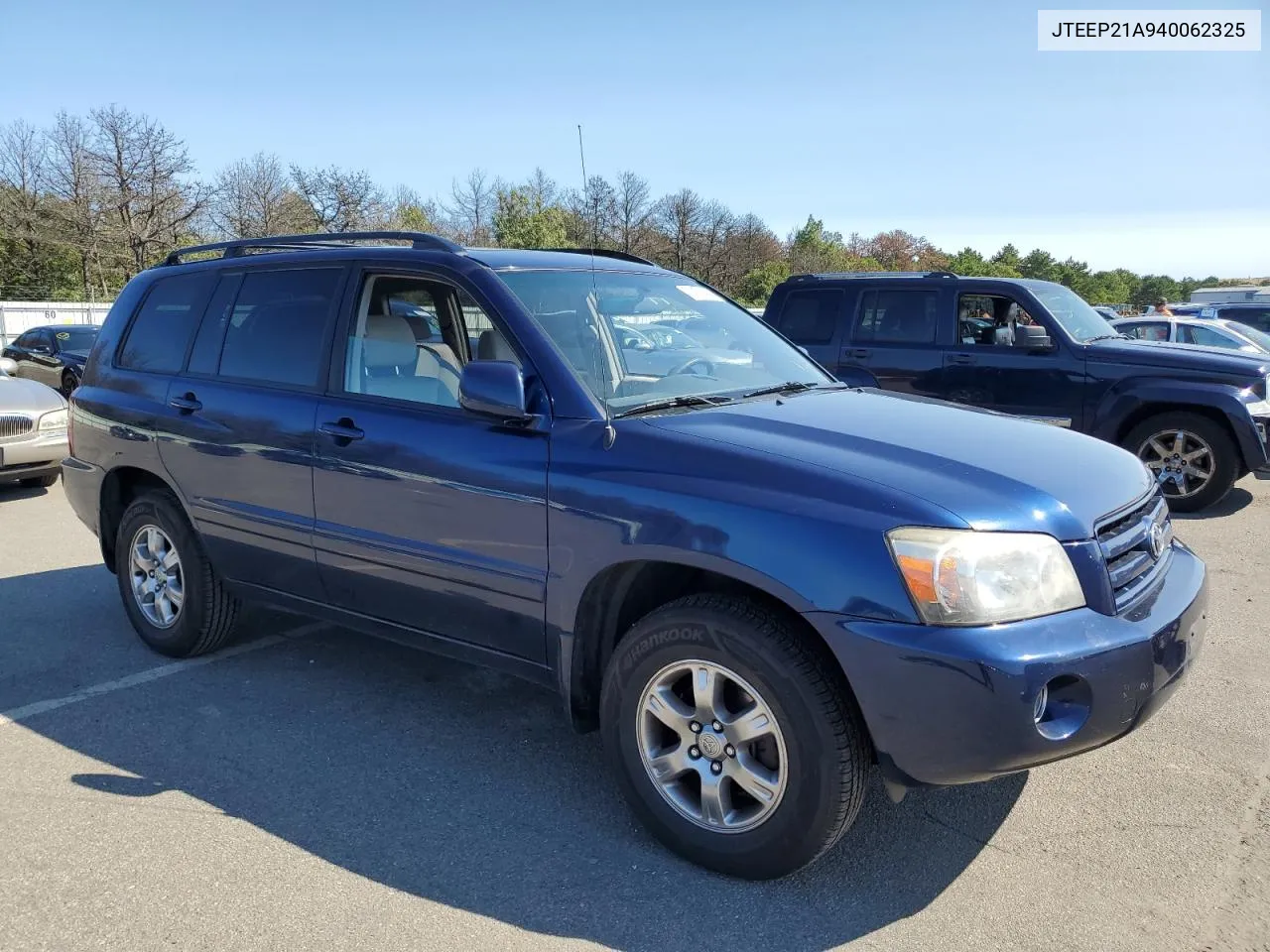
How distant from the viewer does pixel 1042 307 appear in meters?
8.55

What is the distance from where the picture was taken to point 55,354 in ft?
58.1

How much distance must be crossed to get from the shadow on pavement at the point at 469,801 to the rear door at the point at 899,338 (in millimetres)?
5785

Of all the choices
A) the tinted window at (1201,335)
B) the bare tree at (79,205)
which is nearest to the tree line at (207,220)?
the bare tree at (79,205)

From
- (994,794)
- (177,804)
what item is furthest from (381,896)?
(994,794)

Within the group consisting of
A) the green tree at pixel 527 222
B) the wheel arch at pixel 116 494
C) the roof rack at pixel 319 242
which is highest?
the green tree at pixel 527 222

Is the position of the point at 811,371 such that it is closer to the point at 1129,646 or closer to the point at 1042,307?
the point at 1129,646

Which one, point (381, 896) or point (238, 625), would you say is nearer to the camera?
point (381, 896)

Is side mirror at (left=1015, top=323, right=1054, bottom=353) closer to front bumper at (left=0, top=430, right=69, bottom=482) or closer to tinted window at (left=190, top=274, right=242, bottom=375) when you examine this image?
tinted window at (left=190, top=274, right=242, bottom=375)

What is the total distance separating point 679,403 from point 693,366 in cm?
43

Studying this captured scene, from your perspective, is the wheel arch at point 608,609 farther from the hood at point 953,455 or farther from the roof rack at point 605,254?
the roof rack at point 605,254

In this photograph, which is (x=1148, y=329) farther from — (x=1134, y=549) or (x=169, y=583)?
(x=169, y=583)

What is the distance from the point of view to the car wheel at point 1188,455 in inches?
308

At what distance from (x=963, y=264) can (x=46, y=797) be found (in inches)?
1967

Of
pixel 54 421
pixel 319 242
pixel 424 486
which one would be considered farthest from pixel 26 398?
pixel 424 486
